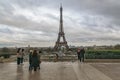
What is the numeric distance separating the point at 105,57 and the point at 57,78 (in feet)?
56.6

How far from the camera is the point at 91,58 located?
32062 mm

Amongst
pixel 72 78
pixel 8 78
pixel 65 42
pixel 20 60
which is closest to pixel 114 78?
pixel 72 78

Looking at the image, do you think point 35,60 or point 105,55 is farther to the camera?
point 105,55

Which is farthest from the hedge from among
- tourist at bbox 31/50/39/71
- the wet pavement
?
tourist at bbox 31/50/39/71

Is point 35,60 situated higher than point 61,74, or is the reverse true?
point 35,60

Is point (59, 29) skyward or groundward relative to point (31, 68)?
skyward

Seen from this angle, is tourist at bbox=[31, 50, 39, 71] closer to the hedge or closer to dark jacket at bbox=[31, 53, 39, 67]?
dark jacket at bbox=[31, 53, 39, 67]

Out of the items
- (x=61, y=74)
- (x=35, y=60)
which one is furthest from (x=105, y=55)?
(x=61, y=74)

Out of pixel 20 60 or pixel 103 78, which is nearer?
pixel 103 78

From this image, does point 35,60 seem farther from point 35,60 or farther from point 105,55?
point 105,55

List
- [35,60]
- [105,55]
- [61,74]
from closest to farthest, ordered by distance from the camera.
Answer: [61,74]
[35,60]
[105,55]

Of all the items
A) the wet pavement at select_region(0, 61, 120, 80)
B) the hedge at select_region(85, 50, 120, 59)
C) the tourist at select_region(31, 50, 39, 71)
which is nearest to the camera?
the wet pavement at select_region(0, 61, 120, 80)

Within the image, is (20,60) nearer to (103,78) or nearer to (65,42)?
(103,78)

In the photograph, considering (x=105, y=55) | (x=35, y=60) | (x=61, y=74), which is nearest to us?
(x=61, y=74)
